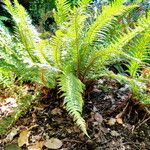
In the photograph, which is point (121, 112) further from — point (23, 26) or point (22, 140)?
point (23, 26)

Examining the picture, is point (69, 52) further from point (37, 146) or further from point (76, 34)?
point (37, 146)

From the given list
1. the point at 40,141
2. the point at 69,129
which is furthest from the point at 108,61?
the point at 40,141

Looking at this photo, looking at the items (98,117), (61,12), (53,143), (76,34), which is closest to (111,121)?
(98,117)

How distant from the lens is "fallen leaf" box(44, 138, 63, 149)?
244 cm

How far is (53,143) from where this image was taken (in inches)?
96.7

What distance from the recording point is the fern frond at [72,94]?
2.17 meters

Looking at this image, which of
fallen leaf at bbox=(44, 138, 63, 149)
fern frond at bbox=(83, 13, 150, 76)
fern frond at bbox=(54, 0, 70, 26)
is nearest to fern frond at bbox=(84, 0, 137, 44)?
fern frond at bbox=(83, 13, 150, 76)

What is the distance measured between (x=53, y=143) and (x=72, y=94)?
1.35 feet

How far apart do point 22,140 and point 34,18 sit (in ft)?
8.77

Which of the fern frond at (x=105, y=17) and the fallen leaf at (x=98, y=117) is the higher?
the fern frond at (x=105, y=17)

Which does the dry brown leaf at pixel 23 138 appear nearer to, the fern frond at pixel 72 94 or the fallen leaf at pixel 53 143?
the fallen leaf at pixel 53 143

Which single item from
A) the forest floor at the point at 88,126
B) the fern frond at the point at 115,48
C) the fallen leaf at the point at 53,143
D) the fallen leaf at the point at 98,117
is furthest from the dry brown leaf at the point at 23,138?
the fern frond at the point at 115,48

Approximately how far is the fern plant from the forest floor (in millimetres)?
135

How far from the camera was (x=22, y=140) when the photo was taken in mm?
2518
